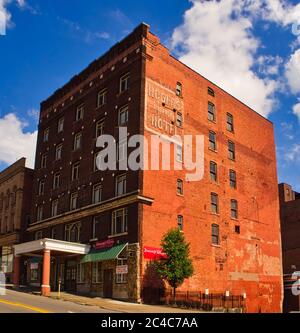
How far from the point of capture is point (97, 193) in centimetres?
4044

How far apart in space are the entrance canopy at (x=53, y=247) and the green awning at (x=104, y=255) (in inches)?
32.9

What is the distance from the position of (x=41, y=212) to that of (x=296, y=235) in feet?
116

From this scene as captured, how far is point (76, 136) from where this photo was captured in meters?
45.7

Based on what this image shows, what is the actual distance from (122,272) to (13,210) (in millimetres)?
24659

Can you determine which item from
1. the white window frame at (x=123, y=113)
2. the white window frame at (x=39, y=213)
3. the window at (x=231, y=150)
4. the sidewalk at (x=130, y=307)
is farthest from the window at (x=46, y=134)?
the sidewalk at (x=130, y=307)

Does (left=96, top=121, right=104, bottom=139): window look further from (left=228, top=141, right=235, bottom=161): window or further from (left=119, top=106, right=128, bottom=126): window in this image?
(left=228, top=141, right=235, bottom=161): window

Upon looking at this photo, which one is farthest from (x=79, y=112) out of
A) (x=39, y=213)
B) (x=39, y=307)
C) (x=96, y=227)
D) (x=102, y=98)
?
(x=39, y=307)

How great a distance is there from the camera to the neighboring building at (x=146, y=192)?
117ft

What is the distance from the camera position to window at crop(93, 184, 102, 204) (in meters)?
40.0

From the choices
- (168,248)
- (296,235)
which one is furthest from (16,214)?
(296,235)

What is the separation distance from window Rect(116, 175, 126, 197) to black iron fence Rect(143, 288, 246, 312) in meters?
8.15

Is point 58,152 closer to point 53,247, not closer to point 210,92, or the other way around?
point 53,247

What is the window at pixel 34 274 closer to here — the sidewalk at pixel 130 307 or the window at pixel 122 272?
the window at pixel 122 272
